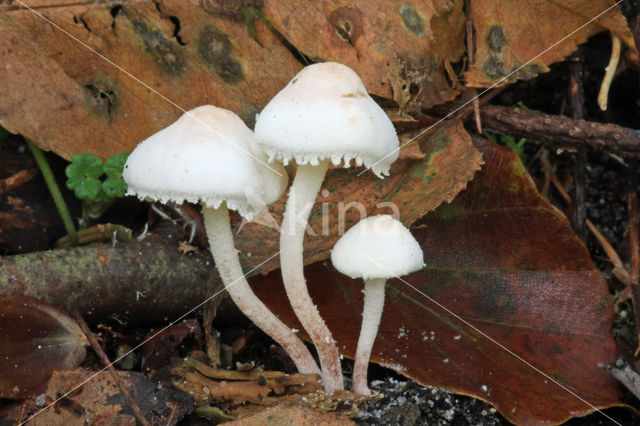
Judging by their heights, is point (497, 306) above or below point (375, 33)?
below

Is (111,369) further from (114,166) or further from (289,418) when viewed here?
(114,166)

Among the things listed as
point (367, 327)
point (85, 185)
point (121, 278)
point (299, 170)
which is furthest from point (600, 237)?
point (85, 185)

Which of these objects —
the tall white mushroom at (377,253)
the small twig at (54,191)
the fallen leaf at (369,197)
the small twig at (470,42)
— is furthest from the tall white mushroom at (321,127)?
the small twig at (54,191)

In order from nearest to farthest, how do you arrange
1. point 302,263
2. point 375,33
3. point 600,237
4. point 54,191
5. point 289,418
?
point 289,418, point 302,263, point 375,33, point 54,191, point 600,237

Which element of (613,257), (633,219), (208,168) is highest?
(208,168)

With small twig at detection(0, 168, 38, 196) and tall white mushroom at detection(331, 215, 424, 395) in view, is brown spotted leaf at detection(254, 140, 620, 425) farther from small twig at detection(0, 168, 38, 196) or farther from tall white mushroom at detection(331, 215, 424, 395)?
small twig at detection(0, 168, 38, 196)

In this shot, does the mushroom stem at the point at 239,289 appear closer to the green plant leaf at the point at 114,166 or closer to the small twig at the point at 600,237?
the green plant leaf at the point at 114,166

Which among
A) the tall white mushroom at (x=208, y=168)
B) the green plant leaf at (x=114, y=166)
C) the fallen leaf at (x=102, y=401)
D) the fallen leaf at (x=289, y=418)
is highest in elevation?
the tall white mushroom at (x=208, y=168)
